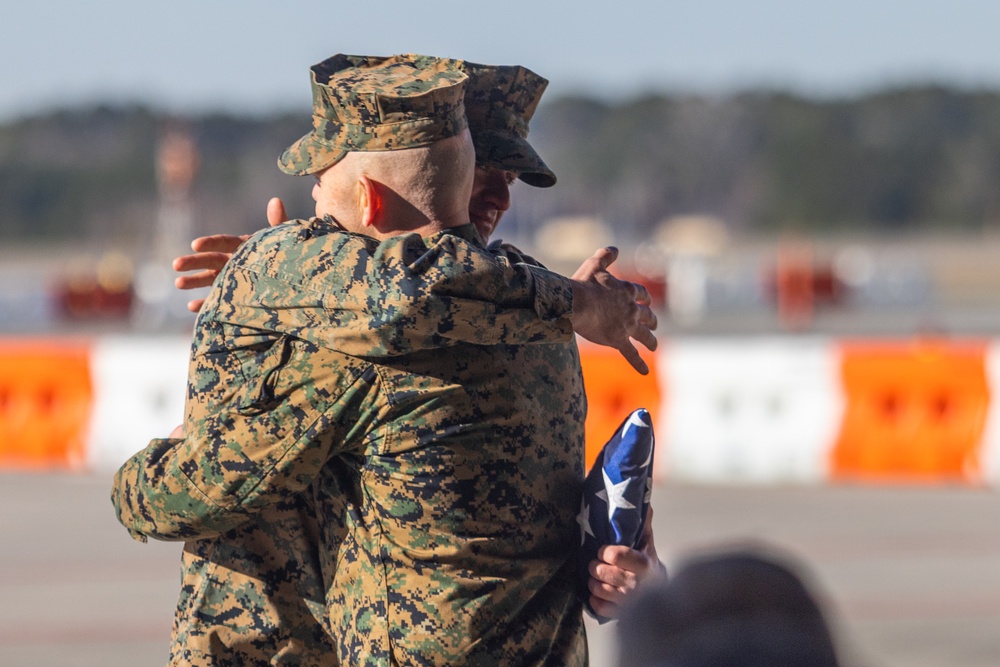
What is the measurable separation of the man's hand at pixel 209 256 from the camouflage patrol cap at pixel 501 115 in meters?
0.43

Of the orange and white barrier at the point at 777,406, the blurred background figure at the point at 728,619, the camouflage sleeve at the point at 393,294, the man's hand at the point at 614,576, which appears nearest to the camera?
the blurred background figure at the point at 728,619

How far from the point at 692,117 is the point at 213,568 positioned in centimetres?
10778

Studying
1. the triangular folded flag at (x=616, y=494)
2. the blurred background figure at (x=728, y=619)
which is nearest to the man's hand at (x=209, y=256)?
the triangular folded flag at (x=616, y=494)

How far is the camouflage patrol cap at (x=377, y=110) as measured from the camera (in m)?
2.32

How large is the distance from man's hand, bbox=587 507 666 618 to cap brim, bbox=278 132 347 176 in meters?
0.77

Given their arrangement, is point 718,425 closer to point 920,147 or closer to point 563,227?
point 563,227

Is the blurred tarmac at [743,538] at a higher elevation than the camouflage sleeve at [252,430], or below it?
below

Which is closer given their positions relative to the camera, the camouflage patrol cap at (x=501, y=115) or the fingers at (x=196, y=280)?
the camouflage patrol cap at (x=501, y=115)

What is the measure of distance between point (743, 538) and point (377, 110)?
226 inches

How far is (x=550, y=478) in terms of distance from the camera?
2473 millimetres

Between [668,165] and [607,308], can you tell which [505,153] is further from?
[668,165]

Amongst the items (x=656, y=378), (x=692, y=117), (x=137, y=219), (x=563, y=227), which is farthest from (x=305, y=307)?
(x=692, y=117)

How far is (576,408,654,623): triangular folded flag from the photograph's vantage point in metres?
2.48

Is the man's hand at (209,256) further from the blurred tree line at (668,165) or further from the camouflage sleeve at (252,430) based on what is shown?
the blurred tree line at (668,165)
